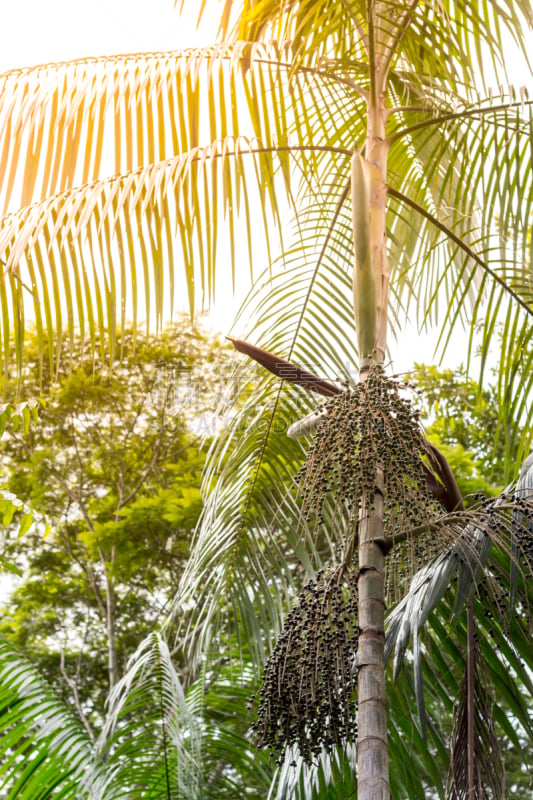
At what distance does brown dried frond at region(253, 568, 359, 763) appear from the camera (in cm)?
177

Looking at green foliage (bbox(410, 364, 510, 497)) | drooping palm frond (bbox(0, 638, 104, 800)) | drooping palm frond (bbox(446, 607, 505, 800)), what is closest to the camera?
drooping palm frond (bbox(446, 607, 505, 800))

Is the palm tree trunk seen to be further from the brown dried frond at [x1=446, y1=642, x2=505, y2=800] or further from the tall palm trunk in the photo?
the brown dried frond at [x1=446, y1=642, x2=505, y2=800]

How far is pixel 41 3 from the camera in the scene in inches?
344

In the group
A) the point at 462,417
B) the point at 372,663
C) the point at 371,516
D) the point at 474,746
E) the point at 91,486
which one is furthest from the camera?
the point at 91,486

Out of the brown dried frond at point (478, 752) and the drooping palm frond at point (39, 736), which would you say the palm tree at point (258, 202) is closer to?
the brown dried frond at point (478, 752)

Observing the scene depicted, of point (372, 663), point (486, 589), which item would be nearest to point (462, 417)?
point (486, 589)

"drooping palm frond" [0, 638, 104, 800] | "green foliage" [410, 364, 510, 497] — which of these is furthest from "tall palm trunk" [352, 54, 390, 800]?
"green foliage" [410, 364, 510, 497]

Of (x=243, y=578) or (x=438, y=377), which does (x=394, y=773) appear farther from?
(x=438, y=377)

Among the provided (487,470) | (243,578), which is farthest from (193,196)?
(487,470)

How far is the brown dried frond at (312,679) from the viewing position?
5.82 feet

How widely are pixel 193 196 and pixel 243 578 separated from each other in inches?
48.8

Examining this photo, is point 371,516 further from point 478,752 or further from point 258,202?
point 258,202

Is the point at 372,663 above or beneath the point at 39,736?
beneath

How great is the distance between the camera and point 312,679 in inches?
69.4
